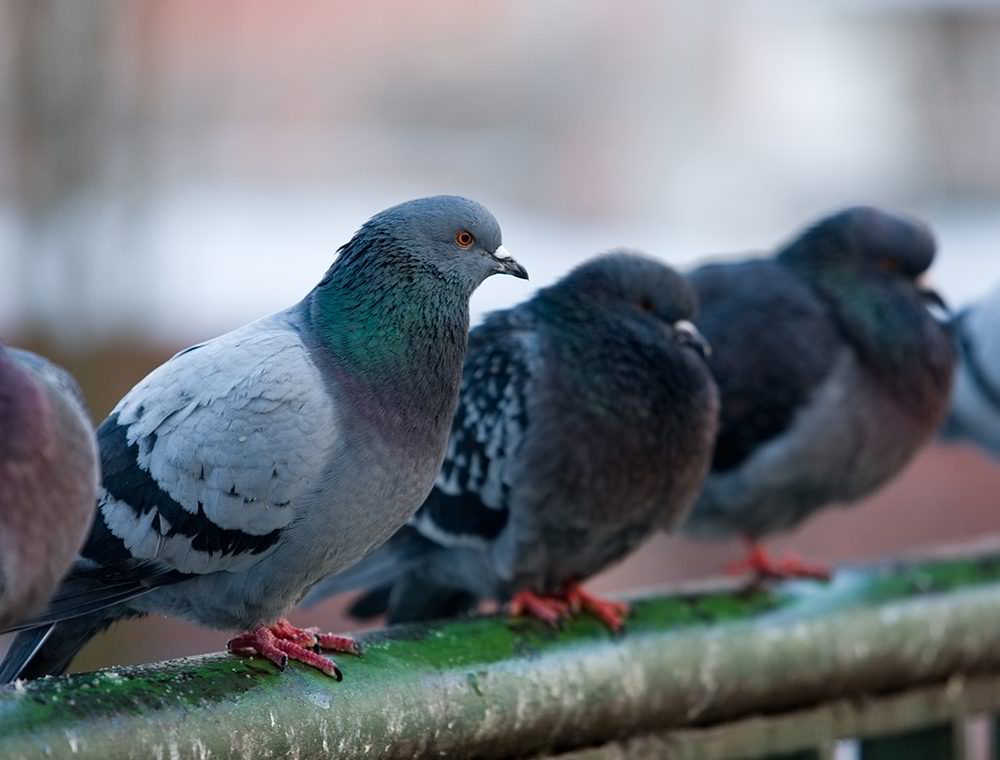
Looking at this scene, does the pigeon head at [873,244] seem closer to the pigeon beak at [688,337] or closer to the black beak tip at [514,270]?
the pigeon beak at [688,337]

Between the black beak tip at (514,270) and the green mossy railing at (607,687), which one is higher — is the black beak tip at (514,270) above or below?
above

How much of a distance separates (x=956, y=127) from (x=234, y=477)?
14.4m

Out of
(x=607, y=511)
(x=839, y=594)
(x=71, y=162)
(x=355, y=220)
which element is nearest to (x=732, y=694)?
(x=839, y=594)

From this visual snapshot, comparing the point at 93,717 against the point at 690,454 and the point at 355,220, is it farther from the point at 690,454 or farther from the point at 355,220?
the point at 355,220

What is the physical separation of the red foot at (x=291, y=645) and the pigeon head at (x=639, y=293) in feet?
5.02

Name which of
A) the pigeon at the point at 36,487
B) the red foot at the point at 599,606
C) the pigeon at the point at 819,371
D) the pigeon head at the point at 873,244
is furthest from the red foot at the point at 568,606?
the pigeon head at the point at 873,244

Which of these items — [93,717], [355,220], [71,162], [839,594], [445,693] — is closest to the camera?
[93,717]

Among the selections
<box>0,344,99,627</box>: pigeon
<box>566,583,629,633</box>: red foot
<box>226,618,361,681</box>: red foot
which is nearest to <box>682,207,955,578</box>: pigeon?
<box>566,583,629,633</box>: red foot

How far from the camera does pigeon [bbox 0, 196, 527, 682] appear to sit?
3.05 m

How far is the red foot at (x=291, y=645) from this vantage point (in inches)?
115

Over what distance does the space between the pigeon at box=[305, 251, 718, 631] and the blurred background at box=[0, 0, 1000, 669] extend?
234 centimetres

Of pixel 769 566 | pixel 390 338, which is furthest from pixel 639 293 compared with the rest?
pixel 769 566

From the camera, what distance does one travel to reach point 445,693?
2871 mm

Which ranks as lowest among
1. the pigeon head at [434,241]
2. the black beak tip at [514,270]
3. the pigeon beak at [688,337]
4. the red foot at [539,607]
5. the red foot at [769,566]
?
the red foot at [769,566]
